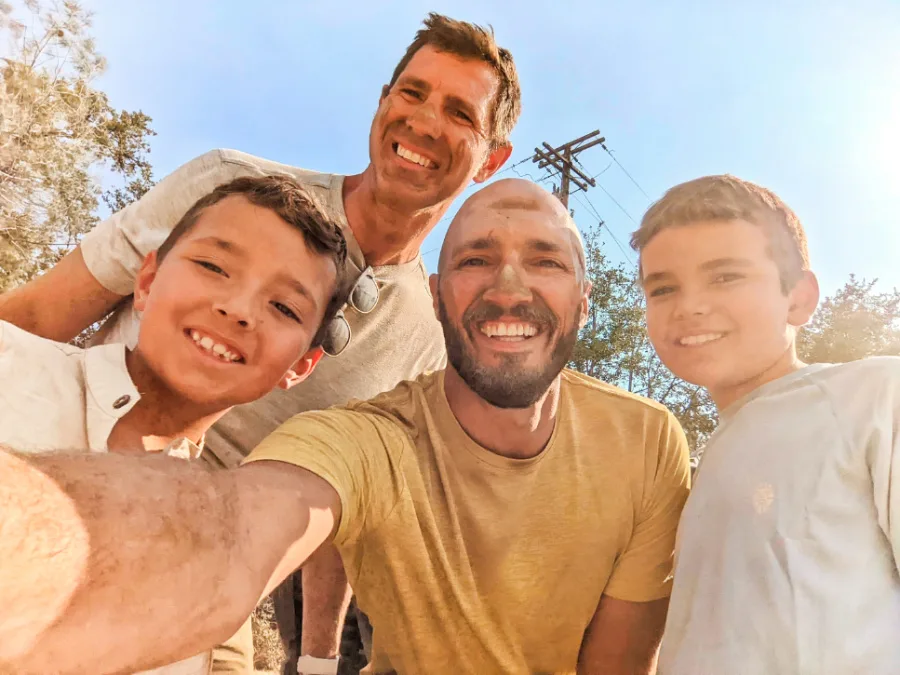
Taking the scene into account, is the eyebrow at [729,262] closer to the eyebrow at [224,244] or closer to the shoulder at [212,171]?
the eyebrow at [224,244]

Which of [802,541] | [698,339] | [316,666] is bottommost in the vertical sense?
[316,666]

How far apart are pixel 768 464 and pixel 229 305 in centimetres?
180

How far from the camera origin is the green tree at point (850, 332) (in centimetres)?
905

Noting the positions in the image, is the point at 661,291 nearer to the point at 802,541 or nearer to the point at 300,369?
the point at 802,541

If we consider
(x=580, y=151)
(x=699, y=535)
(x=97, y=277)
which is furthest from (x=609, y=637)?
(x=580, y=151)

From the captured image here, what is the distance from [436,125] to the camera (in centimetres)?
314

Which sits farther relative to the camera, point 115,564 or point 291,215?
point 291,215

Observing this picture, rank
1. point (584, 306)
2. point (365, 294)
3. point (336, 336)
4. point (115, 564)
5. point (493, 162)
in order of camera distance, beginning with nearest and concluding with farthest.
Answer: point (115, 564) → point (584, 306) → point (336, 336) → point (365, 294) → point (493, 162)

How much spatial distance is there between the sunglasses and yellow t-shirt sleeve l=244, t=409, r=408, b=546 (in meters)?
0.66

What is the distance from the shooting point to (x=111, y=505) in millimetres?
1026

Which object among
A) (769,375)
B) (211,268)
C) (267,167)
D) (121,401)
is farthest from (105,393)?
(769,375)

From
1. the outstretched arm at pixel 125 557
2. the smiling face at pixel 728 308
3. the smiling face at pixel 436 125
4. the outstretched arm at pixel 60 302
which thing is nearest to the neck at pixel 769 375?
the smiling face at pixel 728 308

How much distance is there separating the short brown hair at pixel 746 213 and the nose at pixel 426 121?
1498 mm

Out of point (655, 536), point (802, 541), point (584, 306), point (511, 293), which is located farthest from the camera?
point (584, 306)
